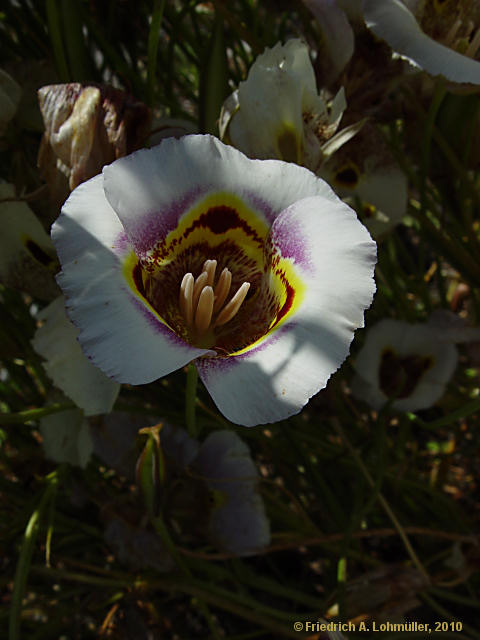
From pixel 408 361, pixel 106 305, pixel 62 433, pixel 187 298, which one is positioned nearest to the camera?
pixel 106 305

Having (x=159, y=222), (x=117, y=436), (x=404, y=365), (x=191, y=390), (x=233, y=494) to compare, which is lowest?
(x=404, y=365)

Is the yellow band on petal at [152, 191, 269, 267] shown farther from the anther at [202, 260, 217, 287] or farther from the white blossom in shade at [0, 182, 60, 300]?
the white blossom in shade at [0, 182, 60, 300]

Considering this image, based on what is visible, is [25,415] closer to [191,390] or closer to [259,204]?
[191,390]

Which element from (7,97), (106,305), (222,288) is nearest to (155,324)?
(106,305)

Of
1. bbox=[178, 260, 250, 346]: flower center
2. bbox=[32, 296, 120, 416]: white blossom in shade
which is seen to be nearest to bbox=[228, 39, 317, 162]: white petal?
bbox=[178, 260, 250, 346]: flower center

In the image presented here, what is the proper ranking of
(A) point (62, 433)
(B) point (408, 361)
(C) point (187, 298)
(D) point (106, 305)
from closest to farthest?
1. (D) point (106, 305)
2. (C) point (187, 298)
3. (A) point (62, 433)
4. (B) point (408, 361)

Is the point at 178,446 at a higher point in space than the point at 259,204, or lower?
lower
